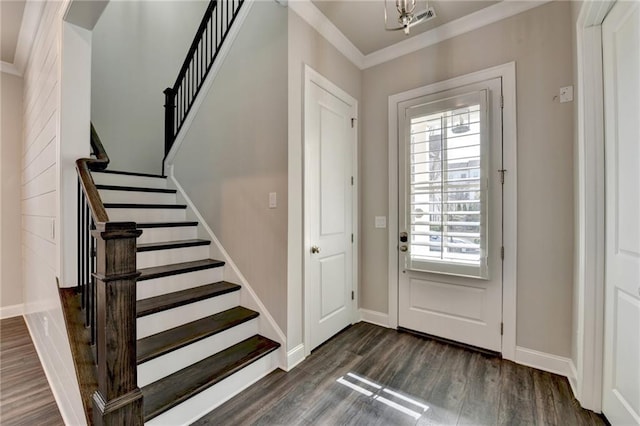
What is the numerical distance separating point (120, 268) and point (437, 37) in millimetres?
3033

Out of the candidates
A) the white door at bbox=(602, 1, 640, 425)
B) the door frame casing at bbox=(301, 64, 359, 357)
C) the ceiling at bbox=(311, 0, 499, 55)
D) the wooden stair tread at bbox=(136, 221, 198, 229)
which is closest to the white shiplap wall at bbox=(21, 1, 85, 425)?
the wooden stair tread at bbox=(136, 221, 198, 229)

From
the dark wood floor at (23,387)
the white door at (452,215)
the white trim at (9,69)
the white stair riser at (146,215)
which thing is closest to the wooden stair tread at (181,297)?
the dark wood floor at (23,387)

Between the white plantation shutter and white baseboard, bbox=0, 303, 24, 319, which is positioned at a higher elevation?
the white plantation shutter

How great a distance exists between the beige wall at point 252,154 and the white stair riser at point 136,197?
49 centimetres

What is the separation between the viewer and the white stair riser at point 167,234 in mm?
2568

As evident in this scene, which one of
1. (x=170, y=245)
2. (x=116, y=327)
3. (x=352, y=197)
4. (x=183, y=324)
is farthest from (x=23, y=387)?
(x=352, y=197)

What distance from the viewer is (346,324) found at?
2955 millimetres

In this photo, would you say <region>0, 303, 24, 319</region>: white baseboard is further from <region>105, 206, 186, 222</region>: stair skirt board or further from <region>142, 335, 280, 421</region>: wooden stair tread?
<region>142, 335, 280, 421</region>: wooden stair tread

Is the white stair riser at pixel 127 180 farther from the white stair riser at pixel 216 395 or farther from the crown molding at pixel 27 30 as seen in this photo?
Result: the white stair riser at pixel 216 395

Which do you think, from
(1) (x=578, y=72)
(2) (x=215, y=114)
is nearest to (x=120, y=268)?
(2) (x=215, y=114)

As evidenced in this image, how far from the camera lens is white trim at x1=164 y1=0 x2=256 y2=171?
8.37ft

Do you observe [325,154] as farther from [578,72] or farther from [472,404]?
[472,404]

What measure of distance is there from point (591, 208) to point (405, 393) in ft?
5.37

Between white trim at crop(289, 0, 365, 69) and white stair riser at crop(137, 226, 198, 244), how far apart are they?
2.19 meters
